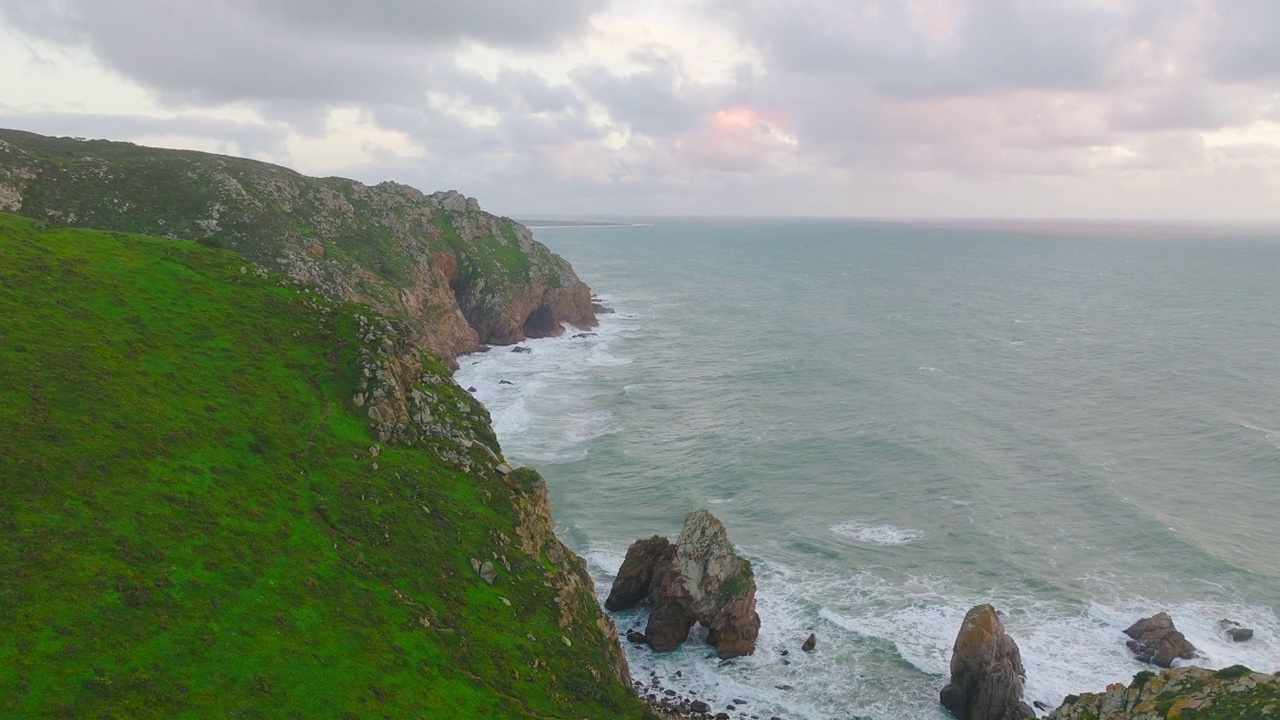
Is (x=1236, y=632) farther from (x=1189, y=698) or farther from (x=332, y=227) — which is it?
(x=332, y=227)

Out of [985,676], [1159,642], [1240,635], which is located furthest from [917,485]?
[985,676]

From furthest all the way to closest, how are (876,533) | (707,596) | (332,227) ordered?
(332,227), (876,533), (707,596)

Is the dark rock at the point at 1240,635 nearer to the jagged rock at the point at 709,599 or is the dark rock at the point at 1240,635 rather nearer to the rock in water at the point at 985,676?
the rock in water at the point at 985,676

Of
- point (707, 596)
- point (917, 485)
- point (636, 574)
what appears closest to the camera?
point (707, 596)

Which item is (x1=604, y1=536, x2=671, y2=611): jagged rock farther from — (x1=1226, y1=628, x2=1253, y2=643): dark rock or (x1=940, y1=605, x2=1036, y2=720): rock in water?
(x1=1226, y1=628, x2=1253, y2=643): dark rock

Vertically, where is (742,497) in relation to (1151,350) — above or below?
below

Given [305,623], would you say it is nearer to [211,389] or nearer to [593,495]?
[211,389]

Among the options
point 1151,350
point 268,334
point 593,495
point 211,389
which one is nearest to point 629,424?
point 593,495
